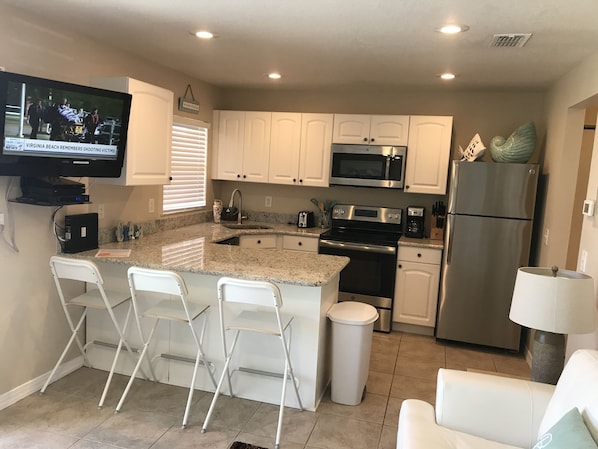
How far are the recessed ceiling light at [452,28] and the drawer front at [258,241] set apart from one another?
264 centimetres

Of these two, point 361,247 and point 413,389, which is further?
point 361,247

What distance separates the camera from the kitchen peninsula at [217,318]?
115 inches

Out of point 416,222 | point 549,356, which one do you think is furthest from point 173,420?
point 416,222

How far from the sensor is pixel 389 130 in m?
4.66

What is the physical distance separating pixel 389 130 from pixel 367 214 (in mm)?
918

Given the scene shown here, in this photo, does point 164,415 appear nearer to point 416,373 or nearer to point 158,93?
point 416,373

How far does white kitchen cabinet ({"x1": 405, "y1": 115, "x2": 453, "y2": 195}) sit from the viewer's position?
4520mm

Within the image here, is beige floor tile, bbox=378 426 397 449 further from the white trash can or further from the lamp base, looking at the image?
the lamp base

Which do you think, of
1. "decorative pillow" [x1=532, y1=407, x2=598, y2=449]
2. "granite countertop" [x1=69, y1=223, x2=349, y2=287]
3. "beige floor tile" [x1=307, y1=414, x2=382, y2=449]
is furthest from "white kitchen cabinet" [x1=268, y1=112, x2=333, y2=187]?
"decorative pillow" [x1=532, y1=407, x2=598, y2=449]

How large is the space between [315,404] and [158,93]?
97.5 inches

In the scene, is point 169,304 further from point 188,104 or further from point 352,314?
point 188,104

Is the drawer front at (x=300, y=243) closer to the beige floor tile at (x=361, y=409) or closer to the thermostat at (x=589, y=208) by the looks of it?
the beige floor tile at (x=361, y=409)

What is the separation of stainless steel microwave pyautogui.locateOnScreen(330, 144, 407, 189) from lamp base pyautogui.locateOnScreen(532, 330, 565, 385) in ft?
8.24

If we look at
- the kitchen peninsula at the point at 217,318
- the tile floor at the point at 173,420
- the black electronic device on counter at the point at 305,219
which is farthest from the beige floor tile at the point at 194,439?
the black electronic device on counter at the point at 305,219
